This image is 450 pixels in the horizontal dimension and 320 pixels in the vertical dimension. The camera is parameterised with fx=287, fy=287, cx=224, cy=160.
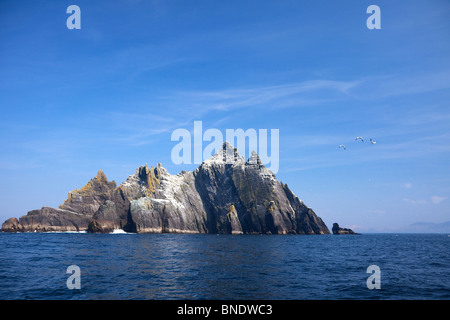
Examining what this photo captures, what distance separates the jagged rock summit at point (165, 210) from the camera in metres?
163

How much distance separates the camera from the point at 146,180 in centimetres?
19175

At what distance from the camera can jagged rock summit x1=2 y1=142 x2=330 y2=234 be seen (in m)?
163

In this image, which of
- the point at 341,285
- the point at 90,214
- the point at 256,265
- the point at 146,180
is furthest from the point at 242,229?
the point at 341,285

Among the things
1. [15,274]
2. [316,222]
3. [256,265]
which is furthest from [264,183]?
[15,274]

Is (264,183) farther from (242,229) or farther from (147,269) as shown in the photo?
(147,269)

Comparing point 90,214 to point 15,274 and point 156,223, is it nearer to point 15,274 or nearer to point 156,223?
point 156,223

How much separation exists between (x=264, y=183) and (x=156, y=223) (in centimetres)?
7357

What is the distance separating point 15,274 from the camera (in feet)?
97.9

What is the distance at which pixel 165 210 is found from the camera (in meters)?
173

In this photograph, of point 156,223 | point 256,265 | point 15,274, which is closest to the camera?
point 15,274
